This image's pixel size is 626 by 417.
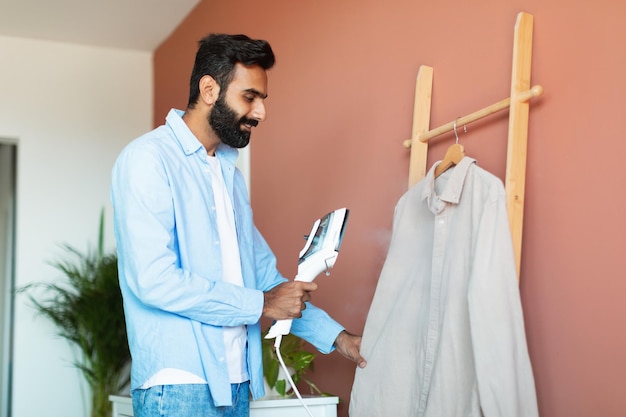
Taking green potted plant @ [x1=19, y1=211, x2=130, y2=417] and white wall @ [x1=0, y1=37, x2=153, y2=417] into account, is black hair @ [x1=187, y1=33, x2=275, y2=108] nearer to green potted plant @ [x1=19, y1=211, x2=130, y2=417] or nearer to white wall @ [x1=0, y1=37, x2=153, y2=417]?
green potted plant @ [x1=19, y1=211, x2=130, y2=417]

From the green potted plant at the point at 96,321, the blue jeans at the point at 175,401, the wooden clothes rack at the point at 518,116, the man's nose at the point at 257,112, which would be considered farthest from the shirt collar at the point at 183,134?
the green potted plant at the point at 96,321

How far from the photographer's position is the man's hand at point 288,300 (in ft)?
5.67

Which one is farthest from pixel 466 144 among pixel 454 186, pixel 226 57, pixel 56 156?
pixel 56 156

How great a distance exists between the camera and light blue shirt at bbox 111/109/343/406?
5.45 ft

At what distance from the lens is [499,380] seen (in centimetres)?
161

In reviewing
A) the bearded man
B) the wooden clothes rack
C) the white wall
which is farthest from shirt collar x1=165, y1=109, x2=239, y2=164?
the white wall

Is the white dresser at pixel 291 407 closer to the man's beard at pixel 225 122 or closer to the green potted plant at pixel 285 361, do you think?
the green potted plant at pixel 285 361

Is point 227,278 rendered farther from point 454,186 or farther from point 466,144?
point 466,144

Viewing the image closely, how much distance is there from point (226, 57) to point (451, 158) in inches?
23.6

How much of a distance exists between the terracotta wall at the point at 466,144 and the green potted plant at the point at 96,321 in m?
1.33

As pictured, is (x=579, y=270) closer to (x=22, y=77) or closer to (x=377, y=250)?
(x=377, y=250)

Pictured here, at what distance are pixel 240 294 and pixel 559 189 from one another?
729 mm

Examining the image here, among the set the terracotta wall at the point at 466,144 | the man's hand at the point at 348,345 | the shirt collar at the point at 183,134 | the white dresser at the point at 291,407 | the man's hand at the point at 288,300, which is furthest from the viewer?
the white dresser at the point at 291,407

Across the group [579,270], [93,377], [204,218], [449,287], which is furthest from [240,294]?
[93,377]
